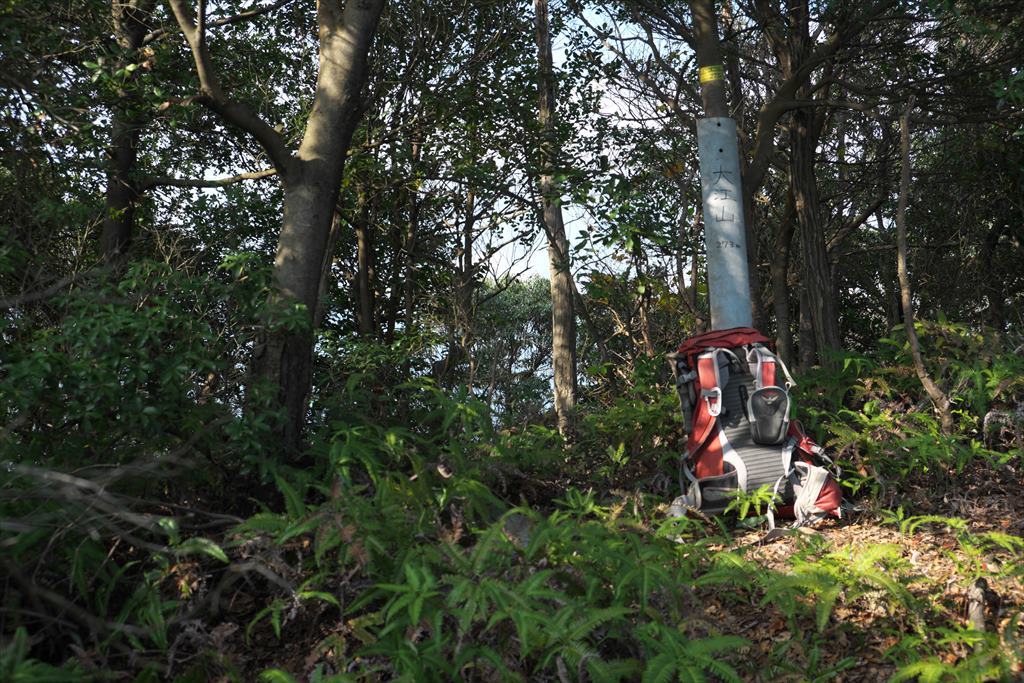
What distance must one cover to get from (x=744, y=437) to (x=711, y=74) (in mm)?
3467

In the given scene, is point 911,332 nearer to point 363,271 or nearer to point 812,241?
point 812,241

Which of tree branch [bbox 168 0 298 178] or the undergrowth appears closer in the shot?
the undergrowth

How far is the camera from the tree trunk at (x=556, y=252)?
1114 centimetres

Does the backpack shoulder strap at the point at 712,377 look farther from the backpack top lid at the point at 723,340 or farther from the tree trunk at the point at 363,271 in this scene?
Answer: the tree trunk at the point at 363,271

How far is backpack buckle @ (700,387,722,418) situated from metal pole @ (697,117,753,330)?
1.01 meters

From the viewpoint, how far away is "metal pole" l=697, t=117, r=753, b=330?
738 centimetres

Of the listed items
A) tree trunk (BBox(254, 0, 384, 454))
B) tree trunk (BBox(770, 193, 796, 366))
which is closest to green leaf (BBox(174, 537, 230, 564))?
tree trunk (BBox(254, 0, 384, 454))

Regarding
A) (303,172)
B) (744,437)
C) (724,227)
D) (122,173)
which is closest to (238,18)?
(122,173)

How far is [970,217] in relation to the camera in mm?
16141

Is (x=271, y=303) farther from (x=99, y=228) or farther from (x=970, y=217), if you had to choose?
(x=970, y=217)

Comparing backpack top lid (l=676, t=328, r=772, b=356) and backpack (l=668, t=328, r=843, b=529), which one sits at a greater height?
backpack top lid (l=676, t=328, r=772, b=356)

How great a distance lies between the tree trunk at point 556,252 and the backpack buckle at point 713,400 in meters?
4.54

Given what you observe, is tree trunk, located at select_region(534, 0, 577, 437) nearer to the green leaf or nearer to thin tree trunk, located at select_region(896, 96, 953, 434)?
thin tree trunk, located at select_region(896, 96, 953, 434)

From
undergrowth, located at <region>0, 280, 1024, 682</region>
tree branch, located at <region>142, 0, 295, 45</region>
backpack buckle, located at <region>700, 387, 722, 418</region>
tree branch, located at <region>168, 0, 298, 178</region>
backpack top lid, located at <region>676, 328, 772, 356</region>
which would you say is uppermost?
tree branch, located at <region>142, 0, 295, 45</region>
